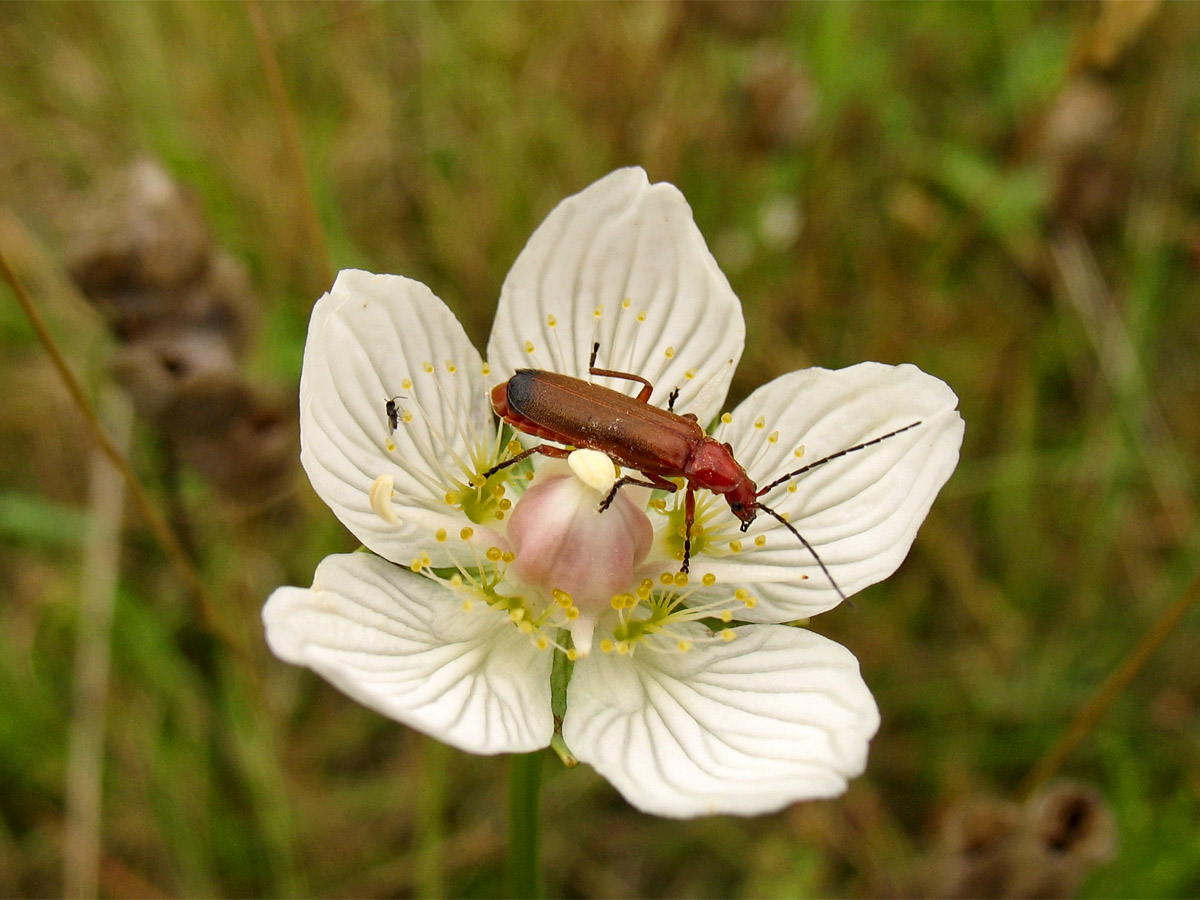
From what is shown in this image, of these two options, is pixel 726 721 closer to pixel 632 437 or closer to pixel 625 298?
pixel 632 437

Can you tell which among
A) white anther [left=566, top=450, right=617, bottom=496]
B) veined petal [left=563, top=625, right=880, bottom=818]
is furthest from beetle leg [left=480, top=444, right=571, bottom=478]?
veined petal [left=563, top=625, right=880, bottom=818]

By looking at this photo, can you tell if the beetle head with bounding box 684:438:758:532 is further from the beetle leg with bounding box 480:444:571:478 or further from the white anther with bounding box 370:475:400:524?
the white anther with bounding box 370:475:400:524

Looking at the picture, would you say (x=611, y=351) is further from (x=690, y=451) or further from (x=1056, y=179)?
(x=1056, y=179)

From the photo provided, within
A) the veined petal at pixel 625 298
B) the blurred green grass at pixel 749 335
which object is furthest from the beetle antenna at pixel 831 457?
the blurred green grass at pixel 749 335

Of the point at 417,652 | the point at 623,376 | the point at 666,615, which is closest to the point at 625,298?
the point at 623,376

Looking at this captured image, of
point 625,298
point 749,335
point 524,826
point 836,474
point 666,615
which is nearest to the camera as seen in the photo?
point 524,826

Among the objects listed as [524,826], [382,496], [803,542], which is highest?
[382,496]
